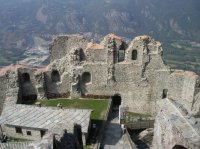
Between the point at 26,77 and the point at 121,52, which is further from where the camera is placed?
the point at 121,52

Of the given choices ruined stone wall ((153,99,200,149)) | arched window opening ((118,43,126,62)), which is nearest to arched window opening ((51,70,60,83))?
arched window opening ((118,43,126,62))

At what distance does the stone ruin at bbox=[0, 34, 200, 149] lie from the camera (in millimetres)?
40688

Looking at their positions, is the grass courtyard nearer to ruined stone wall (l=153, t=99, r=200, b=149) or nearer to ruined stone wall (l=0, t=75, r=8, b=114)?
ruined stone wall (l=0, t=75, r=8, b=114)

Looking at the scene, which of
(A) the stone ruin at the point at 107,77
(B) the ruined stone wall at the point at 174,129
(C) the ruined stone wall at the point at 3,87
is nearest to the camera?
(B) the ruined stone wall at the point at 174,129

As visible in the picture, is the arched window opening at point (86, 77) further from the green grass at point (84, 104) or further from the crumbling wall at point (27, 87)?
the crumbling wall at point (27, 87)

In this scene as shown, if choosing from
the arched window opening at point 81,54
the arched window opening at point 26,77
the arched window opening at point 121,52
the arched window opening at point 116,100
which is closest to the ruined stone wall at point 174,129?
the arched window opening at point 121,52

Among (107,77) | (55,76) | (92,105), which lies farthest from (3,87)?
(107,77)

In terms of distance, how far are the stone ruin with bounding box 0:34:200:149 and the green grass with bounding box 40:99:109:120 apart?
1.04m

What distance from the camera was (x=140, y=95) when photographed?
4262 centimetres

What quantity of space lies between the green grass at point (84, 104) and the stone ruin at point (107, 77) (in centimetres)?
104

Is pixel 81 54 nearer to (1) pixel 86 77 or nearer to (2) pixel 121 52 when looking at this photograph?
(1) pixel 86 77

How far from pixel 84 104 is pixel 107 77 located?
15.3ft

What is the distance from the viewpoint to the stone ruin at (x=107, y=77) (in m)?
40.7

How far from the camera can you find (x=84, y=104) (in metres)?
41.7
